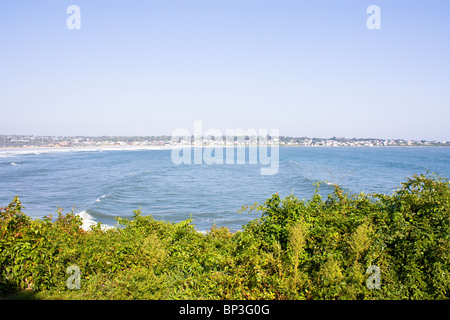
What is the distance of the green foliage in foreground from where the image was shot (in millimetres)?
5570

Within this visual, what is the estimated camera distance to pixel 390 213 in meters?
6.69

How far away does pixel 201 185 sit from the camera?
3959 centimetres

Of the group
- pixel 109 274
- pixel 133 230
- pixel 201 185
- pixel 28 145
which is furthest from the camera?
pixel 28 145

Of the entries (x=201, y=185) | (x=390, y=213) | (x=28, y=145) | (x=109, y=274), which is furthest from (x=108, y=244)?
(x=28, y=145)

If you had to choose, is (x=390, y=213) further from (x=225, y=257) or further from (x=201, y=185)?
(x=201, y=185)

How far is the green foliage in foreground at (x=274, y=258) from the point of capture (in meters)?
5.57

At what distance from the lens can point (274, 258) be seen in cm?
620

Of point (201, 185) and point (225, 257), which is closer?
point (225, 257)

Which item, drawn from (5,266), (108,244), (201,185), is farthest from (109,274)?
(201,185)
